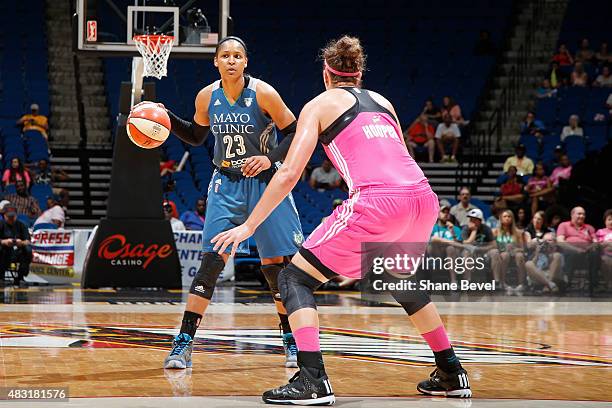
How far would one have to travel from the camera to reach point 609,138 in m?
20.9

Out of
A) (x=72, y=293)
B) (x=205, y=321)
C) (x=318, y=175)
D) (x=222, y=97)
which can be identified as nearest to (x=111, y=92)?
(x=318, y=175)

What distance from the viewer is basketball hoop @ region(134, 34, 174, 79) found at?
1262cm

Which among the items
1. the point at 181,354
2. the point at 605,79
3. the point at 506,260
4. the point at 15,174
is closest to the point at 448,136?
the point at 605,79

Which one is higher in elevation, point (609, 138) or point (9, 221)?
point (609, 138)

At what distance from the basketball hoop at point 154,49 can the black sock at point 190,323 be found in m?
6.28

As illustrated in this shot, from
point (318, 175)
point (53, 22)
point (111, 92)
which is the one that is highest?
point (53, 22)

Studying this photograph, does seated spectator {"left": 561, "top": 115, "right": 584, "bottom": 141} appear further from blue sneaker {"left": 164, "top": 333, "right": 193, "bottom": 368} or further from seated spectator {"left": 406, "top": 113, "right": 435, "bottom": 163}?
blue sneaker {"left": 164, "top": 333, "right": 193, "bottom": 368}


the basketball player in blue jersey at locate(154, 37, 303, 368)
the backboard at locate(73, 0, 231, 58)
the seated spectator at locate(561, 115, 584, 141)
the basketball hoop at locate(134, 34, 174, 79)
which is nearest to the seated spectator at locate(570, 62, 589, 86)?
the seated spectator at locate(561, 115, 584, 141)

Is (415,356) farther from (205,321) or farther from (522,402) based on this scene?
(205,321)

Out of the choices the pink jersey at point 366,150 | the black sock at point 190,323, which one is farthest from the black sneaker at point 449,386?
the black sock at point 190,323

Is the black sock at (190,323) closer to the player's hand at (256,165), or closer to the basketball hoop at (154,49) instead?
the player's hand at (256,165)

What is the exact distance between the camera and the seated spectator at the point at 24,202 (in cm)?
1764

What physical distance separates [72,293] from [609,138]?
38.7 ft

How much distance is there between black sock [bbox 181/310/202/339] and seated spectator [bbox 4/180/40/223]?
1144 centimetres
